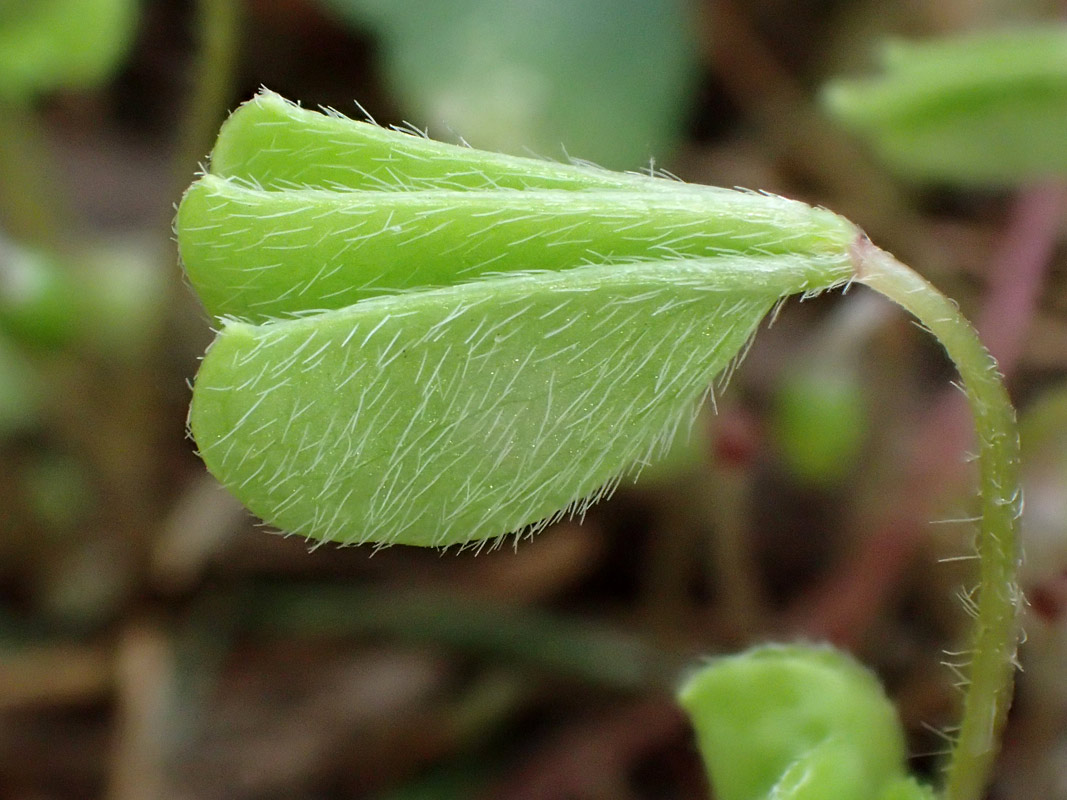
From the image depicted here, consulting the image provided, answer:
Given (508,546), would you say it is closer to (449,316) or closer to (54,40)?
(54,40)

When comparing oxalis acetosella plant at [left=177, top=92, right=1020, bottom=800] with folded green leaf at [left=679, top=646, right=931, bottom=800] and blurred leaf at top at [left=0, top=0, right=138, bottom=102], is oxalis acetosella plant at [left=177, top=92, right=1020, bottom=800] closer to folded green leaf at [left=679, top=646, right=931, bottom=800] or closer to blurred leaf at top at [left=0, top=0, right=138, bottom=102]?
folded green leaf at [left=679, top=646, right=931, bottom=800]

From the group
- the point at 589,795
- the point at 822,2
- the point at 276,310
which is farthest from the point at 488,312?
the point at 822,2

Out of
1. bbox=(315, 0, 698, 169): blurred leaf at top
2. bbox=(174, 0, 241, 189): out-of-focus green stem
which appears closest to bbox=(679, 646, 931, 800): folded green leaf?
bbox=(174, 0, 241, 189): out-of-focus green stem

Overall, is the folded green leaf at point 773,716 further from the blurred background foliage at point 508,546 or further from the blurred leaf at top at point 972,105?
the blurred leaf at top at point 972,105

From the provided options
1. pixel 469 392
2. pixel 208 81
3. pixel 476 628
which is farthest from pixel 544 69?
pixel 469 392

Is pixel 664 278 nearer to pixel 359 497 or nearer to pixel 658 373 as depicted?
pixel 658 373

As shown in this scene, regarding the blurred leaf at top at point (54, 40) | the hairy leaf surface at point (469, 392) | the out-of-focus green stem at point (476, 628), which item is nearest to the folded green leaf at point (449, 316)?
the hairy leaf surface at point (469, 392)

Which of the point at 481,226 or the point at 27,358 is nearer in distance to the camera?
the point at 481,226
